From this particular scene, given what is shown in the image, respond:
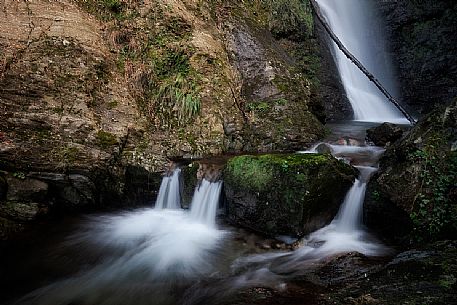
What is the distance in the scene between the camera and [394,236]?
507 centimetres

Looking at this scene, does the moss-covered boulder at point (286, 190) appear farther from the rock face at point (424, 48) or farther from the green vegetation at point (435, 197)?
the rock face at point (424, 48)

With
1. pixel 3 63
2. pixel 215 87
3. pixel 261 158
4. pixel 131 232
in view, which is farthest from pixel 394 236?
pixel 3 63

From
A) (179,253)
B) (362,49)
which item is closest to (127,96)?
(179,253)

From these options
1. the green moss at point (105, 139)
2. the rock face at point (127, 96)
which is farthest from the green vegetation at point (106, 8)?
the green moss at point (105, 139)

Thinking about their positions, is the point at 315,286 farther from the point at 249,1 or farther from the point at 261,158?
the point at 249,1

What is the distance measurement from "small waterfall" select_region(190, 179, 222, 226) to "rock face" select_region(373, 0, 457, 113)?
495 inches

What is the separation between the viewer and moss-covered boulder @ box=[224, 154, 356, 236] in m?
5.28

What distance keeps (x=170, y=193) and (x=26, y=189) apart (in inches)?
103

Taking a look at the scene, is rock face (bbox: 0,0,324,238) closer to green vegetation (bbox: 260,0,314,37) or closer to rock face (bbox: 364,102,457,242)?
green vegetation (bbox: 260,0,314,37)

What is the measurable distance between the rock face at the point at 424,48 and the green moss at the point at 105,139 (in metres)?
13.9

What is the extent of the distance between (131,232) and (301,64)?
31.5ft

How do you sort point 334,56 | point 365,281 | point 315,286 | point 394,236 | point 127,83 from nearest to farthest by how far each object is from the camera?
point 365,281, point 315,286, point 394,236, point 127,83, point 334,56

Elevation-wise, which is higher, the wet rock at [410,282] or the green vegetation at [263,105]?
the green vegetation at [263,105]

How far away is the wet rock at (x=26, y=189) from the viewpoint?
5.75 m
